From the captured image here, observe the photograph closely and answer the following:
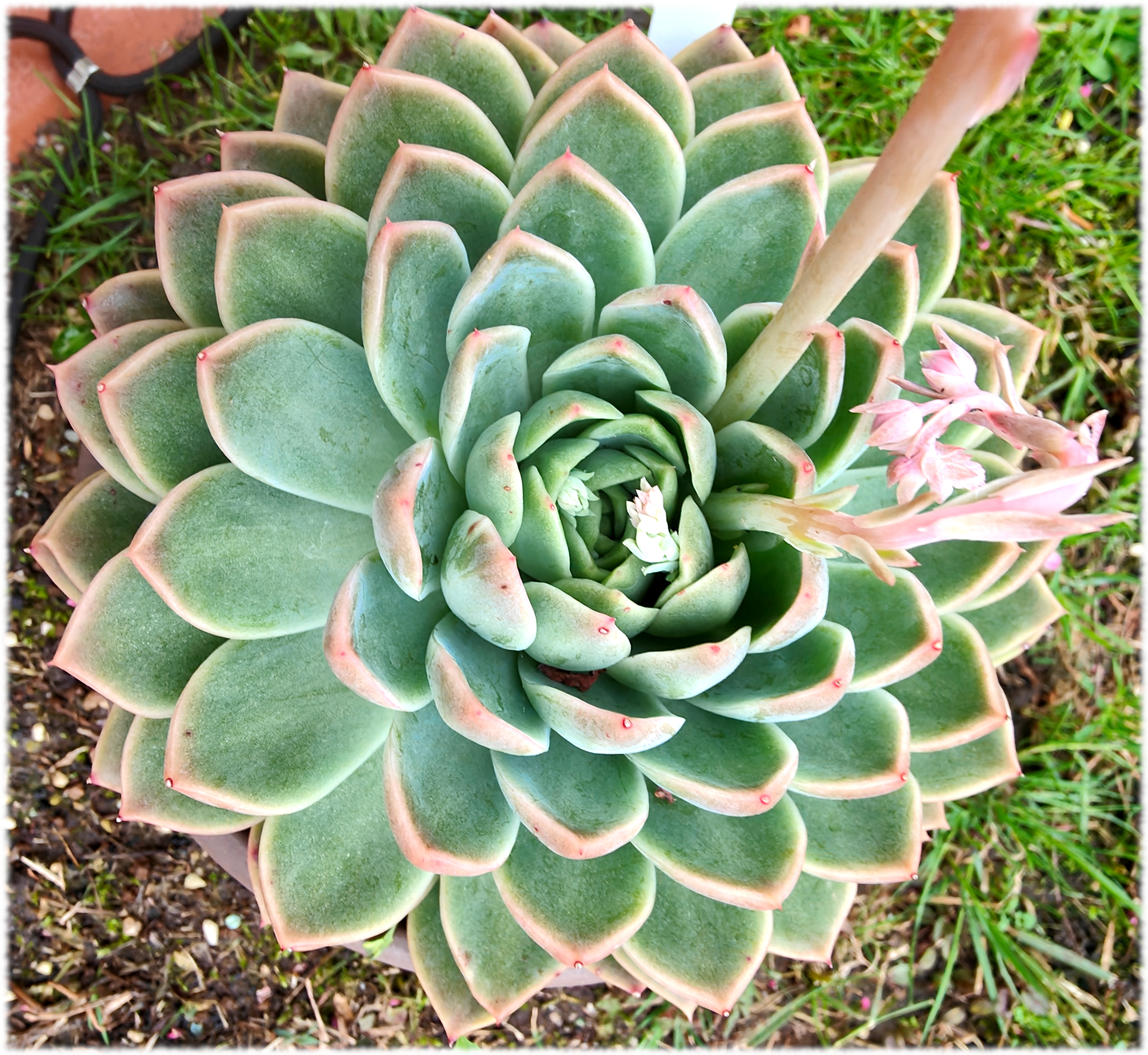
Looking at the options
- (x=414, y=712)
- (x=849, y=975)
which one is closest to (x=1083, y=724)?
(x=849, y=975)

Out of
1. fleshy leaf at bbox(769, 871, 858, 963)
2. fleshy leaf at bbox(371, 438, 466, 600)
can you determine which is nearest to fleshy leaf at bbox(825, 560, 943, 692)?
fleshy leaf at bbox(769, 871, 858, 963)

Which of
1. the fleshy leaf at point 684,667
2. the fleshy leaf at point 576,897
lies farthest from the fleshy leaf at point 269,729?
the fleshy leaf at point 684,667

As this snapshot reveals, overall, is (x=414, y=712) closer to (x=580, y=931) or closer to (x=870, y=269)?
(x=580, y=931)

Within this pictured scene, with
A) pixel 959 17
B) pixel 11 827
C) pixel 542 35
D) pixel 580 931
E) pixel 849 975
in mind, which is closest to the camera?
pixel 959 17

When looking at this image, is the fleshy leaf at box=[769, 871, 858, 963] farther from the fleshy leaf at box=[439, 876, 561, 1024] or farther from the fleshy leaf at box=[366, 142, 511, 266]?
the fleshy leaf at box=[366, 142, 511, 266]

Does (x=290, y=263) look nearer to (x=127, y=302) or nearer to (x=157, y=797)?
(x=127, y=302)
